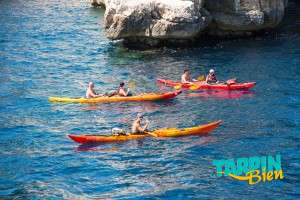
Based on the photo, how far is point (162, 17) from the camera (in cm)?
3884

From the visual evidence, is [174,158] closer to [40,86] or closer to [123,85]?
[123,85]

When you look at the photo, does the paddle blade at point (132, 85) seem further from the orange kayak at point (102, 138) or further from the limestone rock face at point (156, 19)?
the orange kayak at point (102, 138)

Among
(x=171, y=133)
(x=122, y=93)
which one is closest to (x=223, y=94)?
(x=122, y=93)

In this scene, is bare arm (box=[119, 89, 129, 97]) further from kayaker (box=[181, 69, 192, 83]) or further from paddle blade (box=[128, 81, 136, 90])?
kayaker (box=[181, 69, 192, 83])

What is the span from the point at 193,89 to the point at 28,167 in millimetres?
13102

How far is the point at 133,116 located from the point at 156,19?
40.2ft

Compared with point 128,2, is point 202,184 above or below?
below

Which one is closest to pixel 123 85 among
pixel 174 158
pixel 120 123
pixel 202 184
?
pixel 120 123

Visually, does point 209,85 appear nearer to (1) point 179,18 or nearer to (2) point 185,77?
(2) point 185,77

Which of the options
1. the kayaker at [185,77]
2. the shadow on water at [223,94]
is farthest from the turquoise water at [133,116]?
the kayaker at [185,77]

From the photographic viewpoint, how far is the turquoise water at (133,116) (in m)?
20.8

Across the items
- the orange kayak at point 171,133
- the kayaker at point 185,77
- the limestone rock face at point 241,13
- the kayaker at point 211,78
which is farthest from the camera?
the limestone rock face at point 241,13

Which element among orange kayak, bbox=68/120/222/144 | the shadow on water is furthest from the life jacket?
orange kayak, bbox=68/120/222/144

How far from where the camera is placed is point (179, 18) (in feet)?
126
